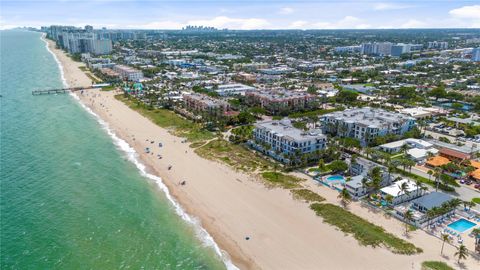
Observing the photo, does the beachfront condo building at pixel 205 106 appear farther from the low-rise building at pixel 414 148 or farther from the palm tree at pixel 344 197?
the palm tree at pixel 344 197

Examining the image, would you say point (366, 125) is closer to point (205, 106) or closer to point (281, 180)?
point (281, 180)

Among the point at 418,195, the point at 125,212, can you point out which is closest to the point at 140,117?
the point at 125,212

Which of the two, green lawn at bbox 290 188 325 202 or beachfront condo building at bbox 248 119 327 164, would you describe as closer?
green lawn at bbox 290 188 325 202

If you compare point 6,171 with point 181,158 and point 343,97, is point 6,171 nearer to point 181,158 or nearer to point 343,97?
point 181,158

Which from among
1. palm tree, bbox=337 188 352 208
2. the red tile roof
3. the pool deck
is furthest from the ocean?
the red tile roof

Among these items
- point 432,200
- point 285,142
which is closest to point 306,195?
point 285,142

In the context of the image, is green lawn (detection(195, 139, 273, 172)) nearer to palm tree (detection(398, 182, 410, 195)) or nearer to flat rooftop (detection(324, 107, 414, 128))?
palm tree (detection(398, 182, 410, 195))

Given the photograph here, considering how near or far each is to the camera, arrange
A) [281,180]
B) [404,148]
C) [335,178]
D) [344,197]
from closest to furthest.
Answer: [344,197]
[281,180]
[335,178]
[404,148]
